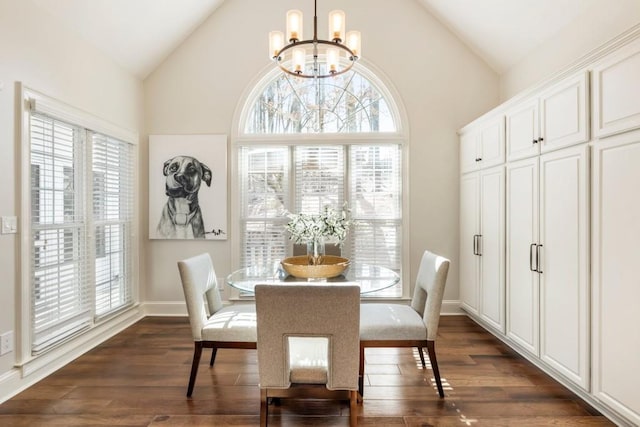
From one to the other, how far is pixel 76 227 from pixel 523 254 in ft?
11.7

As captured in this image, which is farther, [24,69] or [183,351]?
[183,351]

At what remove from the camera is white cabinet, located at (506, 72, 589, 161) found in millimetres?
2064

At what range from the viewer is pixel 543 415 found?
6.58ft

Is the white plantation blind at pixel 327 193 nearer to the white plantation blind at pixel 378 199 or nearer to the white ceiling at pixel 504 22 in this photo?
the white plantation blind at pixel 378 199

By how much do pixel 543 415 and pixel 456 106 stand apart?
116 inches

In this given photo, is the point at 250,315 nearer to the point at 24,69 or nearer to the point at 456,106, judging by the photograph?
the point at 24,69

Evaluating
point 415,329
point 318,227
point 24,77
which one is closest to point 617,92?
point 415,329

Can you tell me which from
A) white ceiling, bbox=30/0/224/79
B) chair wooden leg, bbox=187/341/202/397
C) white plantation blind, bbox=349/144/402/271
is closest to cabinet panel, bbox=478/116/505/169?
white plantation blind, bbox=349/144/402/271

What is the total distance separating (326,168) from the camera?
12.7 feet

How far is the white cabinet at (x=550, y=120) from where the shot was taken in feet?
6.77

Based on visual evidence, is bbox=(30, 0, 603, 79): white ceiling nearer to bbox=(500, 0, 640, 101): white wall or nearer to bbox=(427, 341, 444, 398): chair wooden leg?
bbox=(500, 0, 640, 101): white wall

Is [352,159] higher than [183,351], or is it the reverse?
[352,159]

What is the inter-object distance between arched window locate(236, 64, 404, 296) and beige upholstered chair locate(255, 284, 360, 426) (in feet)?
7.26

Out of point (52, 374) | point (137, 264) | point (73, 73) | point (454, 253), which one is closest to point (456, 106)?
point (454, 253)
